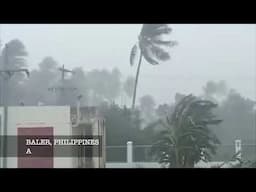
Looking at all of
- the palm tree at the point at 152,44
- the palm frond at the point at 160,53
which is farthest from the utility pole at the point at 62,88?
the palm frond at the point at 160,53

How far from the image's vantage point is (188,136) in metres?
2.85

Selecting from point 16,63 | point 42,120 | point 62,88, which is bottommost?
point 42,120

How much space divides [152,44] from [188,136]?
2.61 ft

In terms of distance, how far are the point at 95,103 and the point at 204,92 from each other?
859 mm

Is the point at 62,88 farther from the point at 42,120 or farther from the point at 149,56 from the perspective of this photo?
the point at 149,56

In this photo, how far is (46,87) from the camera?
280cm

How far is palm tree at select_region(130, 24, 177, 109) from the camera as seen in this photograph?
2826 mm

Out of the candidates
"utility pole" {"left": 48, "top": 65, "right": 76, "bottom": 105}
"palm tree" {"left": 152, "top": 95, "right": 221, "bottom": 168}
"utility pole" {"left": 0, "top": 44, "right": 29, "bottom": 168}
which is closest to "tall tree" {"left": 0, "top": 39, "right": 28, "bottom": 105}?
"utility pole" {"left": 0, "top": 44, "right": 29, "bottom": 168}

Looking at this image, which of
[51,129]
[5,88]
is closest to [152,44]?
[51,129]

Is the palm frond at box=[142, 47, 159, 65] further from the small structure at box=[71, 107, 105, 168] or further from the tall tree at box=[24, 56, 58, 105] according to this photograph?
the tall tree at box=[24, 56, 58, 105]

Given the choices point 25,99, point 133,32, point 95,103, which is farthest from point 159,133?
point 25,99

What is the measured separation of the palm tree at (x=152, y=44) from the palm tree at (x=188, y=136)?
1.30 ft

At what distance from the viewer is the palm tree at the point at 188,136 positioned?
2814 millimetres
